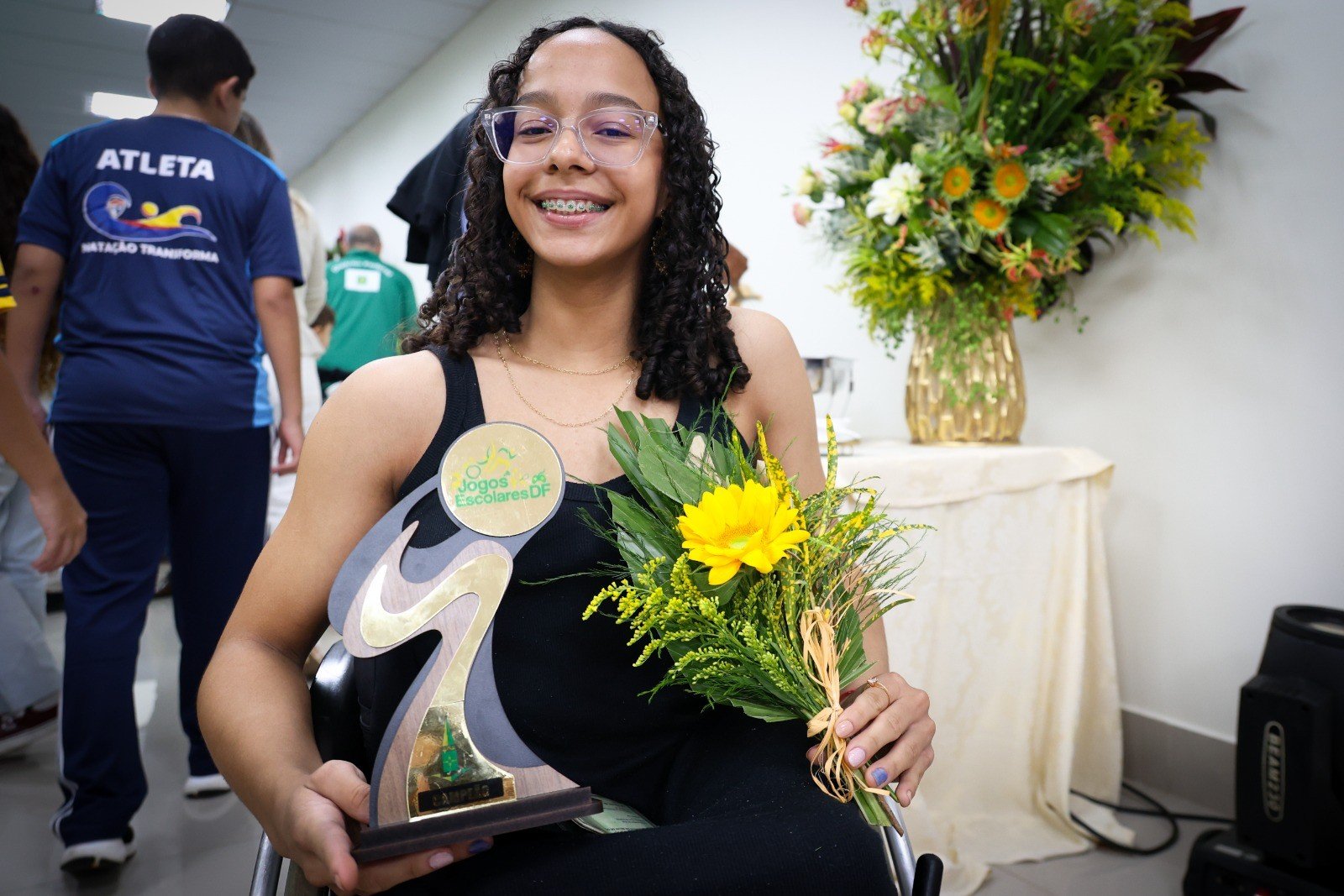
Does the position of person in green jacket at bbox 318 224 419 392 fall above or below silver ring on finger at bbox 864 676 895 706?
above

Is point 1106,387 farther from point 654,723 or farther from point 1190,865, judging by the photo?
point 654,723

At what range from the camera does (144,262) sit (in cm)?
183

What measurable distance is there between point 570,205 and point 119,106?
1.38 metres

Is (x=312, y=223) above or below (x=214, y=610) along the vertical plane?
above

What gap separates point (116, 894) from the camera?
176cm

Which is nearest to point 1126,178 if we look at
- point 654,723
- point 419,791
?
point 654,723

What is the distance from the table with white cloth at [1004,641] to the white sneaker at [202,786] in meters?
1.64

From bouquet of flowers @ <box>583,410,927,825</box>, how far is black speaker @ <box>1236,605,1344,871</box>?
1107 millimetres

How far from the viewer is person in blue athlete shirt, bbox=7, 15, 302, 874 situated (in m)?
1.79

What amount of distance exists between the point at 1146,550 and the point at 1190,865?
0.75 metres

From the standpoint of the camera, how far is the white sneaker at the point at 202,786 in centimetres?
222

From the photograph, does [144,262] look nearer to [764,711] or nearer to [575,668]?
[575,668]

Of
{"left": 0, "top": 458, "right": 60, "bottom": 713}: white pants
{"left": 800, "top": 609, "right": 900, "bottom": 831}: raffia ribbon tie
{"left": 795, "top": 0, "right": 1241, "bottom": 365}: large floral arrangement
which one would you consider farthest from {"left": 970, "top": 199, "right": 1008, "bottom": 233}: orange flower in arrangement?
{"left": 0, "top": 458, "right": 60, "bottom": 713}: white pants

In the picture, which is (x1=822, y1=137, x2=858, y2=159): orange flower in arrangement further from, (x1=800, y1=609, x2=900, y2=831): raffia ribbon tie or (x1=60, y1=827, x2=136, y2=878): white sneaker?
(x1=60, y1=827, x2=136, y2=878): white sneaker
